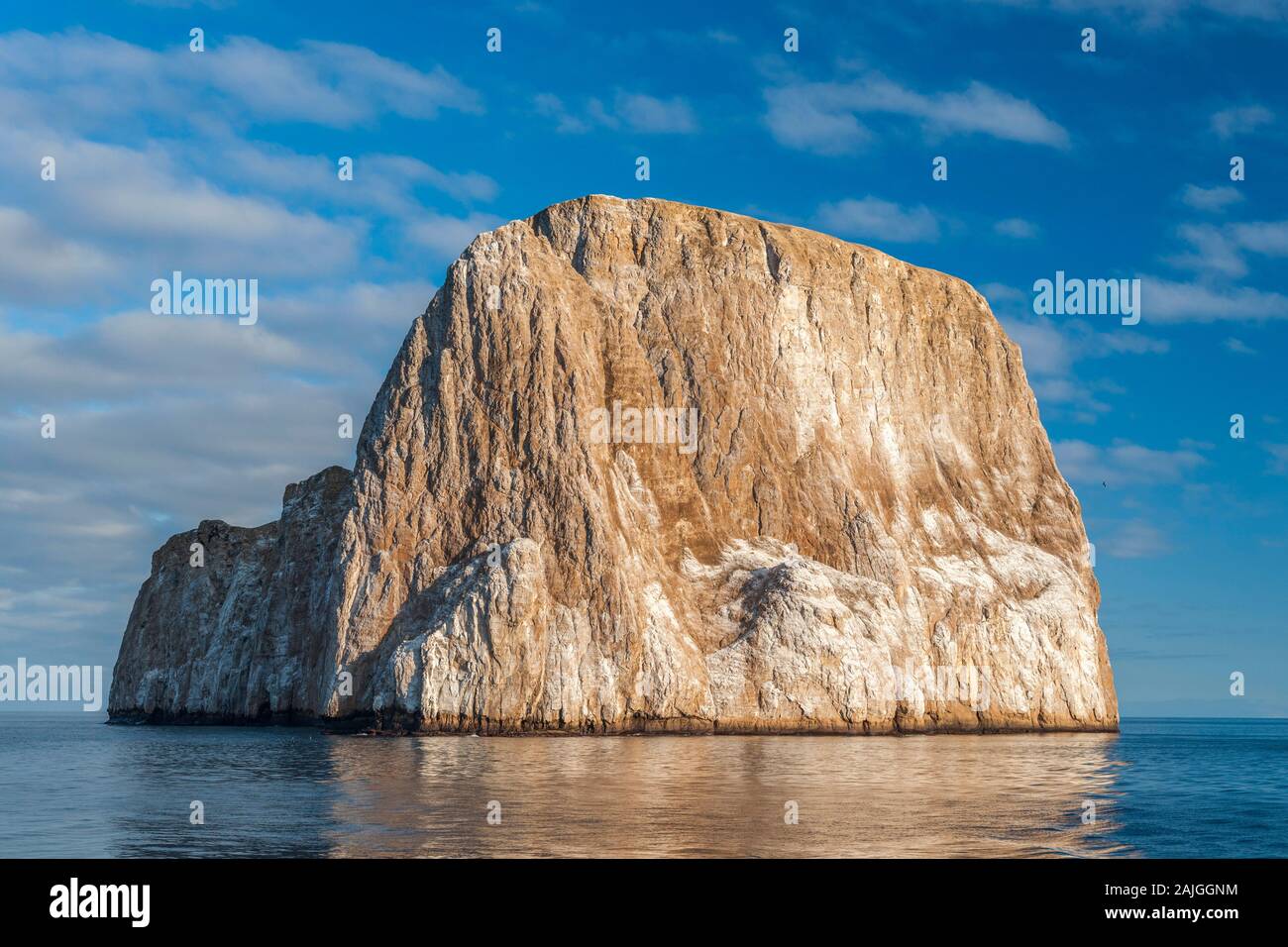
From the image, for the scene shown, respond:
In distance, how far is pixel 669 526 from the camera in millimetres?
87750

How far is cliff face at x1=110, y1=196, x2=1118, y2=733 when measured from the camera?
75.1m

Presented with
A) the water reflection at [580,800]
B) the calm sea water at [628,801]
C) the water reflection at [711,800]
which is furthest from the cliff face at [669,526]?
the water reflection at [711,800]

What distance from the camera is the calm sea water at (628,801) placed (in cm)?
2666

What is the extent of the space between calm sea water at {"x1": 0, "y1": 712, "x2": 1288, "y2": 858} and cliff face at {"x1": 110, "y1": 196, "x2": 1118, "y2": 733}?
1160cm

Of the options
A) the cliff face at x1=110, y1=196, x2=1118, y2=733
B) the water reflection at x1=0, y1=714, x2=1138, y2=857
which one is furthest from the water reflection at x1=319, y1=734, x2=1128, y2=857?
the cliff face at x1=110, y1=196, x2=1118, y2=733

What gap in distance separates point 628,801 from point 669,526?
5393 centimetres

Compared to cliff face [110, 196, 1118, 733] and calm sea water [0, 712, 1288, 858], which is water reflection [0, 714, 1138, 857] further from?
cliff face [110, 196, 1118, 733]

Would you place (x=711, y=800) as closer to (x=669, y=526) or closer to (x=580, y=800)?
(x=580, y=800)

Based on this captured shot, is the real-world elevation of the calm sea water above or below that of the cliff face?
below

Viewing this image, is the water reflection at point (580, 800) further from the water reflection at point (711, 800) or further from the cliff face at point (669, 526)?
the cliff face at point (669, 526)
